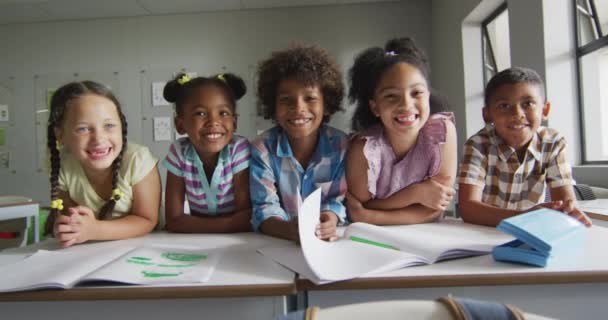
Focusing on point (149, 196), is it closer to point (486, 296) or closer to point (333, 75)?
point (333, 75)

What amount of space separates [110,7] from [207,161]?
3398 millimetres

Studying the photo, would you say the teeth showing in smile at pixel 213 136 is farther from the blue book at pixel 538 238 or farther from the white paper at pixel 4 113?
the white paper at pixel 4 113

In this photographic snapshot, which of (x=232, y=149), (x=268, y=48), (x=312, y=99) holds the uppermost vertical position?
(x=268, y=48)

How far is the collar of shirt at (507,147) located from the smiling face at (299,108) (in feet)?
1.87

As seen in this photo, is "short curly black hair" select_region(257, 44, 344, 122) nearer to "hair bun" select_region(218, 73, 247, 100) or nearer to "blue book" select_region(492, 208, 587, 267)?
"hair bun" select_region(218, 73, 247, 100)

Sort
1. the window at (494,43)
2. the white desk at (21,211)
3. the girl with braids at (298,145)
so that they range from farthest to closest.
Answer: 1. the window at (494,43)
2. the white desk at (21,211)
3. the girl with braids at (298,145)

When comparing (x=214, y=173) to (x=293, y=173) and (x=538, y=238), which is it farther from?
(x=538, y=238)

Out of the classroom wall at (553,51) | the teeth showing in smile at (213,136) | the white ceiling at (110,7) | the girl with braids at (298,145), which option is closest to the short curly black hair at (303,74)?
the girl with braids at (298,145)

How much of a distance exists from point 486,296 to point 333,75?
85cm

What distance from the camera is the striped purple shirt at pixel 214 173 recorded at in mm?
1208

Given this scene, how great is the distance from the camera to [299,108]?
114 cm

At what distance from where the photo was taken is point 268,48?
13.1ft

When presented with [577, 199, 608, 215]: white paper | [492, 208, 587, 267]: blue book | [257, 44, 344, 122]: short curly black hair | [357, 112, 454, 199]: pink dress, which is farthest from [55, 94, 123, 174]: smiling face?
[577, 199, 608, 215]: white paper

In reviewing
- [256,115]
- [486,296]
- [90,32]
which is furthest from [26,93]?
[486,296]
